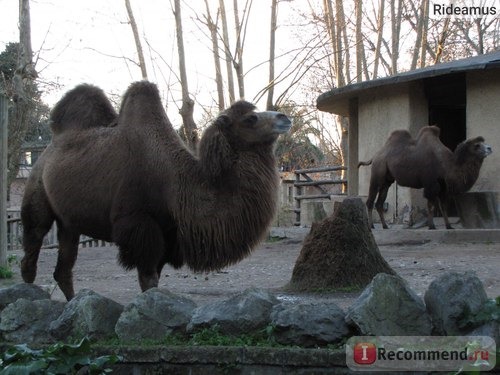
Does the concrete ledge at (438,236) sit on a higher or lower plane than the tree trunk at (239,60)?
lower

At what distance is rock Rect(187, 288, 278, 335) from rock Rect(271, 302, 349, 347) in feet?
0.49

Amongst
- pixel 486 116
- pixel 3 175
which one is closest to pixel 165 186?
pixel 3 175

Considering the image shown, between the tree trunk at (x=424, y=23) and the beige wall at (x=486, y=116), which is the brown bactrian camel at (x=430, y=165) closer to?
the beige wall at (x=486, y=116)

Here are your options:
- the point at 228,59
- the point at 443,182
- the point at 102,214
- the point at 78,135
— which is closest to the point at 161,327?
the point at 102,214

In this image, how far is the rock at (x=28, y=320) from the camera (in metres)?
5.30

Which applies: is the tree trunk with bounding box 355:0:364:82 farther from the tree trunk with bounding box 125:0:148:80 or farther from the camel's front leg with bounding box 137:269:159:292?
the camel's front leg with bounding box 137:269:159:292

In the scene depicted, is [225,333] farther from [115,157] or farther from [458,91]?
[458,91]

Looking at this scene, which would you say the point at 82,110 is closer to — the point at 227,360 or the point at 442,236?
the point at 227,360

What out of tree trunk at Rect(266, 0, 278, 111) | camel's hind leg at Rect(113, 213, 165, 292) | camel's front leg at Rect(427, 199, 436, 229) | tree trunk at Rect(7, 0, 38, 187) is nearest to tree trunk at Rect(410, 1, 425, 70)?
tree trunk at Rect(266, 0, 278, 111)

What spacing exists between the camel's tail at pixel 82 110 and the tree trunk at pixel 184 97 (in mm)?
9101

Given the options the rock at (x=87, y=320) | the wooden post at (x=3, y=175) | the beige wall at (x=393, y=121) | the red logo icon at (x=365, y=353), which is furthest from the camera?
the beige wall at (x=393, y=121)

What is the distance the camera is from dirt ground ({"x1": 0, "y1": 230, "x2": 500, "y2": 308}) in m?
7.58

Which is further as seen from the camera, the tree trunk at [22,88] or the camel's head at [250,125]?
the tree trunk at [22,88]

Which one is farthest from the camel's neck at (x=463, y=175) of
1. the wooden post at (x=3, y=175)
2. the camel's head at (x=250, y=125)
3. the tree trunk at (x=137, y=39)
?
the camel's head at (x=250, y=125)
